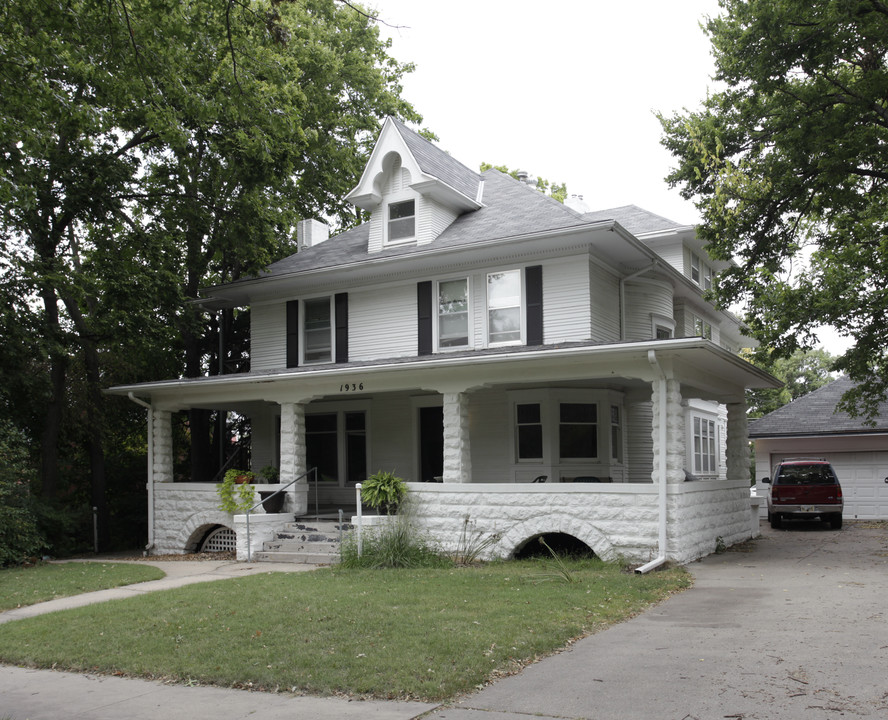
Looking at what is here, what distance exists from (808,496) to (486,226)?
11486 mm

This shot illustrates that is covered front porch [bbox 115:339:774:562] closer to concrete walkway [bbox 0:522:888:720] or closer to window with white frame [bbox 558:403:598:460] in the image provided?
window with white frame [bbox 558:403:598:460]

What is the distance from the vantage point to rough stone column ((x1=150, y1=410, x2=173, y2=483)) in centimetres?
1961

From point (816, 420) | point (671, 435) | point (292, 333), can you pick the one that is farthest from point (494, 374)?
point (816, 420)

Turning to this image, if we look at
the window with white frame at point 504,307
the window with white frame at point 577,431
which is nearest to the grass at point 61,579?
the window with white frame at point 504,307

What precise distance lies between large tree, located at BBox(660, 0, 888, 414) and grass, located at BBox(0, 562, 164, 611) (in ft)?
43.9

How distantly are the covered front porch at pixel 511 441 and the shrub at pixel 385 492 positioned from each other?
0.38m

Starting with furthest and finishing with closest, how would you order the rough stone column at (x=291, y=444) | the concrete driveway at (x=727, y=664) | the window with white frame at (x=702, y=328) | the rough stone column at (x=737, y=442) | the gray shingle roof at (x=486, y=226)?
the window with white frame at (x=702, y=328)
the rough stone column at (x=737, y=442)
the gray shingle roof at (x=486, y=226)
the rough stone column at (x=291, y=444)
the concrete driveway at (x=727, y=664)

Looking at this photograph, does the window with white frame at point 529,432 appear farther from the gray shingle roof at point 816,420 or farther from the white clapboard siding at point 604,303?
the gray shingle roof at point 816,420

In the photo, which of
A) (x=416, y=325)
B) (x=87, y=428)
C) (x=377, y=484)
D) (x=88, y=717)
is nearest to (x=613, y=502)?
(x=377, y=484)

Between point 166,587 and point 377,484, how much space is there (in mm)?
4209

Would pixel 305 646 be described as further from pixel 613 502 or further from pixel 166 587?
pixel 613 502

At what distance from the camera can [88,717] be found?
624 centimetres

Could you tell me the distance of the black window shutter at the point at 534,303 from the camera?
57.2 feet

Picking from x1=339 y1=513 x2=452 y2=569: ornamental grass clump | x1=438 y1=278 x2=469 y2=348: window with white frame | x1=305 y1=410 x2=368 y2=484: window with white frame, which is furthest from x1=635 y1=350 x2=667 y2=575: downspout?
x1=305 y1=410 x2=368 y2=484: window with white frame
